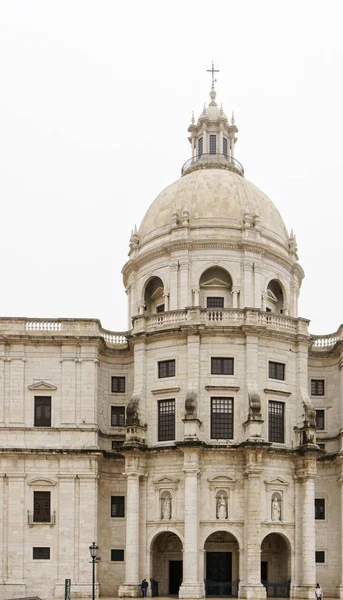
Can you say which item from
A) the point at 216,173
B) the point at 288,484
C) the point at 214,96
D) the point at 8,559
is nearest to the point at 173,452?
the point at 288,484

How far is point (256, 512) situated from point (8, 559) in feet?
50.5

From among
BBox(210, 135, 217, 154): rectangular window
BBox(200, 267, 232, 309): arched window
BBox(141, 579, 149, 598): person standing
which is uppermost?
BBox(210, 135, 217, 154): rectangular window

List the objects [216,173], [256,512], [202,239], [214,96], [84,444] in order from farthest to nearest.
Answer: [214,96]
[216,173]
[202,239]
[84,444]
[256,512]

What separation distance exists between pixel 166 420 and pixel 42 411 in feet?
26.4

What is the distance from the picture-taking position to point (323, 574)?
2276 inches

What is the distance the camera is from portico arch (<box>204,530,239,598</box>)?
181 ft

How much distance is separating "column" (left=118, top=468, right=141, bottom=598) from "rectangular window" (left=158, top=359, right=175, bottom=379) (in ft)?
21.2

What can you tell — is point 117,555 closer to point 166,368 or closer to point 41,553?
point 41,553

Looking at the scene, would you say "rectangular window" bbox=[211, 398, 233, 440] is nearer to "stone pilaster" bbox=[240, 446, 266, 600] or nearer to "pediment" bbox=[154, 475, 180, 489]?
"stone pilaster" bbox=[240, 446, 266, 600]

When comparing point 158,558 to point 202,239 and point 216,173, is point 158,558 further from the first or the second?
point 216,173

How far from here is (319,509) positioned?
5919cm

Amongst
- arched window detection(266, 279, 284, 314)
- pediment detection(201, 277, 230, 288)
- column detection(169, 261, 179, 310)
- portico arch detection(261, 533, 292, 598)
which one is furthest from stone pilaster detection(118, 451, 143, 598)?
arched window detection(266, 279, 284, 314)

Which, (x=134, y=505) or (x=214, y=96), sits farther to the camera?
(x=214, y=96)

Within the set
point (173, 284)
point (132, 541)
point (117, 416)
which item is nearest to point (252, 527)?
point (132, 541)
